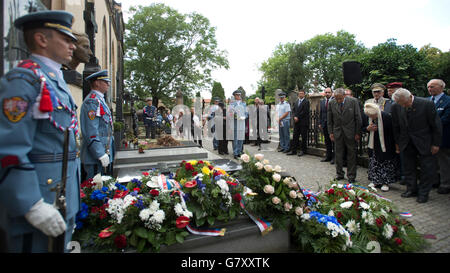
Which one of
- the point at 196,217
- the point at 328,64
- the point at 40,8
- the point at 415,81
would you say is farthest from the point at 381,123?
the point at 328,64

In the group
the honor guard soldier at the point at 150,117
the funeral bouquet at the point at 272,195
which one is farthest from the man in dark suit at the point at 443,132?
the honor guard soldier at the point at 150,117

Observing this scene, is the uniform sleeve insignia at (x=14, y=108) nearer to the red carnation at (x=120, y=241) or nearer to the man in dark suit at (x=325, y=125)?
the red carnation at (x=120, y=241)

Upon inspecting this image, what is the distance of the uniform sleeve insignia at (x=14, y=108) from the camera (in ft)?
4.22

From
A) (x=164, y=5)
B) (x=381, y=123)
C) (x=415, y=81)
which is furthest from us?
(x=164, y=5)

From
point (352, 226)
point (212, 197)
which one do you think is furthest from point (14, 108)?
point (352, 226)

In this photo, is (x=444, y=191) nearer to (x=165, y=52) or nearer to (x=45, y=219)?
(x=45, y=219)

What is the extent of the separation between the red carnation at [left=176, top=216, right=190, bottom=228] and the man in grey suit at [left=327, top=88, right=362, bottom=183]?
14.8ft

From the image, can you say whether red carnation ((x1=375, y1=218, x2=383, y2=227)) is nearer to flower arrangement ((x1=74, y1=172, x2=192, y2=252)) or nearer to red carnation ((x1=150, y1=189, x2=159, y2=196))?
flower arrangement ((x1=74, y1=172, x2=192, y2=252))

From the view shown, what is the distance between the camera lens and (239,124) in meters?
9.33

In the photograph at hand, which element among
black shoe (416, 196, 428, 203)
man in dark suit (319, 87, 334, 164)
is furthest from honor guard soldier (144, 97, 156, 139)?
black shoe (416, 196, 428, 203)

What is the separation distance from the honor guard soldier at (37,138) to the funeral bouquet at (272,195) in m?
1.80

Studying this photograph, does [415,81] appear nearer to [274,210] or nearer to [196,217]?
[274,210]

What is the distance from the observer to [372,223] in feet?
9.70
